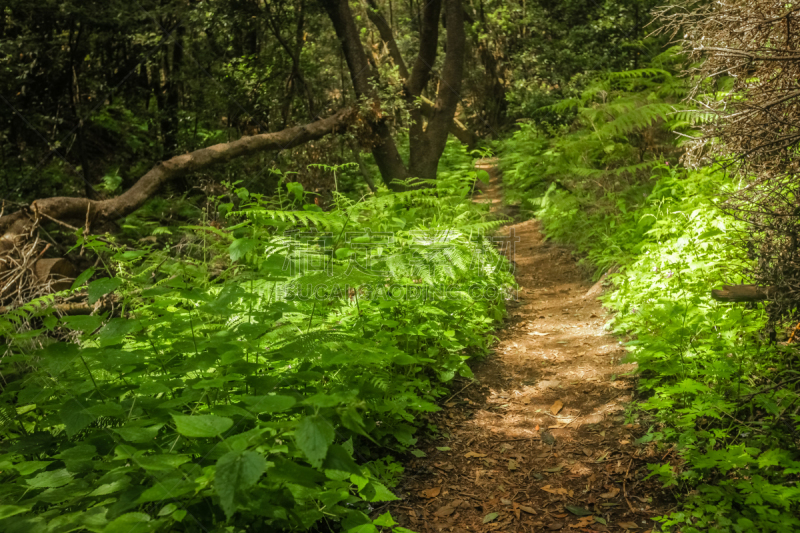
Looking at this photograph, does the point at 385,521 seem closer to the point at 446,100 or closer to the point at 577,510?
the point at 577,510

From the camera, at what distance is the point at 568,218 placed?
7906mm

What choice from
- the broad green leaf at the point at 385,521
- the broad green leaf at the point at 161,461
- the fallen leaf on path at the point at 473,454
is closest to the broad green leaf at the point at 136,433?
the broad green leaf at the point at 161,461

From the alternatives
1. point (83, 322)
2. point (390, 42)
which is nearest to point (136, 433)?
point (83, 322)

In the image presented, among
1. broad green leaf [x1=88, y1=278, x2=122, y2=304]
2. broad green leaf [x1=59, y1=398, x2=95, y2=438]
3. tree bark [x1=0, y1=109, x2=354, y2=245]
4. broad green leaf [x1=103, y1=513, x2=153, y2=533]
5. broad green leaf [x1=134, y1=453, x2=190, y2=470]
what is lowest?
broad green leaf [x1=103, y1=513, x2=153, y2=533]

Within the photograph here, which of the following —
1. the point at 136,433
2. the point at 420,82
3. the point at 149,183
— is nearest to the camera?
the point at 136,433

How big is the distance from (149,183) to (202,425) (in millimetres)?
5910

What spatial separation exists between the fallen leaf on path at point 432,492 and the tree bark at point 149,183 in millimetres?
4936

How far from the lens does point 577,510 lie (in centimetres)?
268

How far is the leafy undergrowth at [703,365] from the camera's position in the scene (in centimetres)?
245

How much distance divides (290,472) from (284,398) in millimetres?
284

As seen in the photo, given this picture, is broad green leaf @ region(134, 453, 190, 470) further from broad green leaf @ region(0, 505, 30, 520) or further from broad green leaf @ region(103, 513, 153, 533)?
broad green leaf @ region(0, 505, 30, 520)

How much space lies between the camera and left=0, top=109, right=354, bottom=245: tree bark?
5480 mm

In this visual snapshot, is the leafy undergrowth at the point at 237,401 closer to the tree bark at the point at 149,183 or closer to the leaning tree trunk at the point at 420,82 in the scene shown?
the tree bark at the point at 149,183

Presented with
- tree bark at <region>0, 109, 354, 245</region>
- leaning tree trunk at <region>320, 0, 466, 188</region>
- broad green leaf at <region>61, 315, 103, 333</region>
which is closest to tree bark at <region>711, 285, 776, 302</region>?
broad green leaf at <region>61, 315, 103, 333</region>
